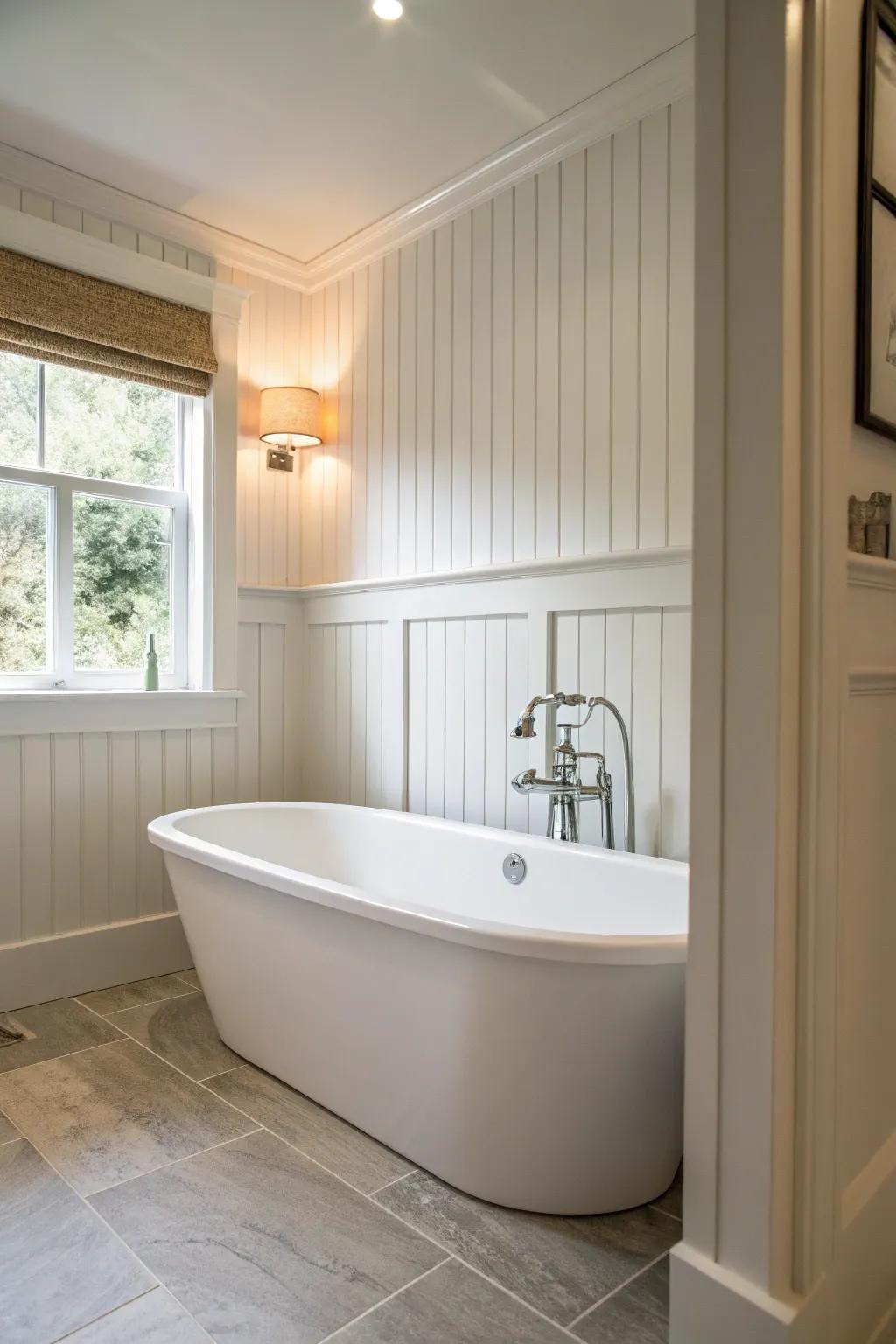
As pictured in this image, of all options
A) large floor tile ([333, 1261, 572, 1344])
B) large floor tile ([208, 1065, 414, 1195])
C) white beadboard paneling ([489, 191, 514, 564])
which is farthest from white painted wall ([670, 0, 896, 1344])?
white beadboard paneling ([489, 191, 514, 564])

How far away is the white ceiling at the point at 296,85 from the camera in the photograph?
2.16 m

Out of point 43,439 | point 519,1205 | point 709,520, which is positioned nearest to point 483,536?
point 43,439

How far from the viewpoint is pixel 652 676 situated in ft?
7.89

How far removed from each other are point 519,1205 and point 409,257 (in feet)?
9.30

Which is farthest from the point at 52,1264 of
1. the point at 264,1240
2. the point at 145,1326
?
the point at 264,1240

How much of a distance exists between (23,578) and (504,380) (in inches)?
64.4

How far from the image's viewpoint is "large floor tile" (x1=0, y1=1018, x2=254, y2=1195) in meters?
1.90

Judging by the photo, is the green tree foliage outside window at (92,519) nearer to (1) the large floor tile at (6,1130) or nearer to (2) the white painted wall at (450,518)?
(2) the white painted wall at (450,518)

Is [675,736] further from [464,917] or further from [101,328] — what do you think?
[101,328]

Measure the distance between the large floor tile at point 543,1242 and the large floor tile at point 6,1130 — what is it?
86 cm

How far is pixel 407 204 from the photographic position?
301cm

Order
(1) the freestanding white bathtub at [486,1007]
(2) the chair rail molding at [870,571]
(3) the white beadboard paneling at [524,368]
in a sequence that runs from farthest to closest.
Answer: (3) the white beadboard paneling at [524,368], (1) the freestanding white bathtub at [486,1007], (2) the chair rail molding at [870,571]

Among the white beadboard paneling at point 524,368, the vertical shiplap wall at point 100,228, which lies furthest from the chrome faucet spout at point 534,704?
the vertical shiplap wall at point 100,228

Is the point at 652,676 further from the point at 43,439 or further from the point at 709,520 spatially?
the point at 43,439
